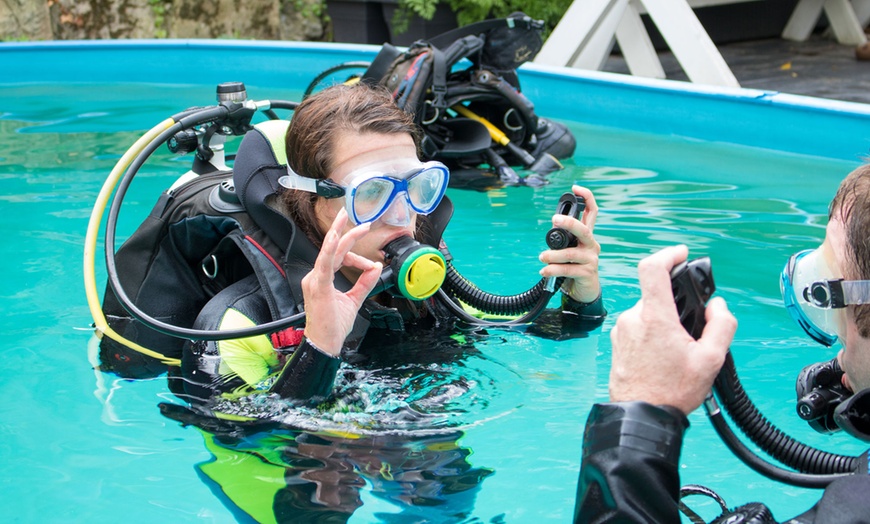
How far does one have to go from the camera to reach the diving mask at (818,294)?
1.51 meters

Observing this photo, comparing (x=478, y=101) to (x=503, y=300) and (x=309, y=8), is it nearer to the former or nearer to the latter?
(x=503, y=300)

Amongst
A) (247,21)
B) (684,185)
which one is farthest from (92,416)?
(247,21)

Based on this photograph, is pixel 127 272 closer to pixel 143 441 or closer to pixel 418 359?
pixel 143 441

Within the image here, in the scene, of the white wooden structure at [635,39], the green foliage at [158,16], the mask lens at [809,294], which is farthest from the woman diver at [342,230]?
the green foliage at [158,16]

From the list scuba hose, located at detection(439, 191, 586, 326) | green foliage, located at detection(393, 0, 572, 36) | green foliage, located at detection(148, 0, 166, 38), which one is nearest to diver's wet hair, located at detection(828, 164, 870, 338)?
scuba hose, located at detection(439, 191, 586, 326)

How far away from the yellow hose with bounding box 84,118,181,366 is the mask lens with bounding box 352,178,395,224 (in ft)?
2.19

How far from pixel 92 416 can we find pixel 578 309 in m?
1.66

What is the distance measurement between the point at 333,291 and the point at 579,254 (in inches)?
29.3

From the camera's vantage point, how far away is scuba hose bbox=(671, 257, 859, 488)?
1.33 m

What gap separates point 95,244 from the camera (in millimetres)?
2504

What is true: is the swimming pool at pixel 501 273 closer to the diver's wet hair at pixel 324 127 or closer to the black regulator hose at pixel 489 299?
the black regulator hose at pixel 489 299

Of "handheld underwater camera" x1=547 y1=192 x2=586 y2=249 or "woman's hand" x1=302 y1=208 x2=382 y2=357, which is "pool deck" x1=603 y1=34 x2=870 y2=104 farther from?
"woman's hand" x1=302 y1=208 x2=382 y2=357

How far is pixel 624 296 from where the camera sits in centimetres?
377

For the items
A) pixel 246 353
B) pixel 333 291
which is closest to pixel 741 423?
pixel 333 291
